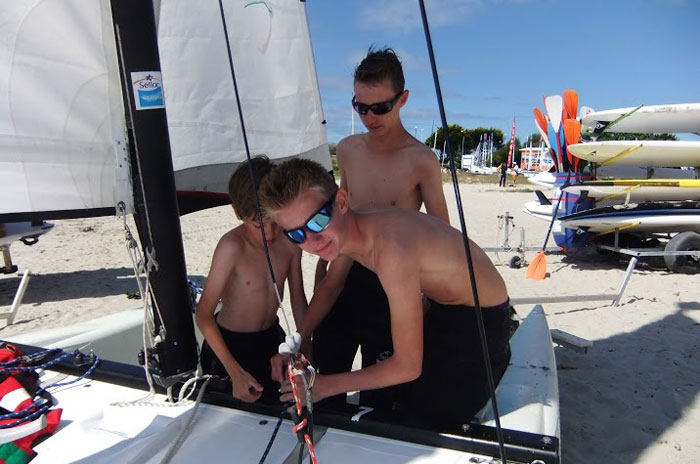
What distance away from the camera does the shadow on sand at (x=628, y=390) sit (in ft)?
9.00

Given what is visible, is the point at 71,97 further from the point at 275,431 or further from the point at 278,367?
the point at 275,431

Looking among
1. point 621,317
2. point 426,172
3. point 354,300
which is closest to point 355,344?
point 354,300

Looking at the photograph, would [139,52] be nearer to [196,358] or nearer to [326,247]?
Answer: [326,247]

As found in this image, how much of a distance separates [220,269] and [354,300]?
0.61 metres

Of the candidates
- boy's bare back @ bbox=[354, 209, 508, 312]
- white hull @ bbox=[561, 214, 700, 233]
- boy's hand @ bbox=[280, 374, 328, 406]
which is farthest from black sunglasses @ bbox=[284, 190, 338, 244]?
white hull @ bbox=[561, 214, 700, 233]

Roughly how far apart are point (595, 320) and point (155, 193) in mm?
4705

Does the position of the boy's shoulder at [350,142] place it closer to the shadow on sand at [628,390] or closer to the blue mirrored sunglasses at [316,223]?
the blue mirrored sunglasses at [316,223]

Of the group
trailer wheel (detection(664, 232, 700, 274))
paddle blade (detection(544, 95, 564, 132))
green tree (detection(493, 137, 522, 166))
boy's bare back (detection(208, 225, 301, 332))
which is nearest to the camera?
boy's bare back (detection(208, 225, 301, 332))

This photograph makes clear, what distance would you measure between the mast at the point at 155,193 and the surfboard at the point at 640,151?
23.5 feet

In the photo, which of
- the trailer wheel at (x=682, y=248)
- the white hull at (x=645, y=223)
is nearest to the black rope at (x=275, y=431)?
the white hull at (x=645, y=223)

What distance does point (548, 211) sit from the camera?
8.73 meters

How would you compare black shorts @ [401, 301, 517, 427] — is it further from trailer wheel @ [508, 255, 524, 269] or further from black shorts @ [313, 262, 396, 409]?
trailer wheel @ [508, 255, 524, 269]

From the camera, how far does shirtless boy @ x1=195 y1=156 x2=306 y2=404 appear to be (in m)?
1.76

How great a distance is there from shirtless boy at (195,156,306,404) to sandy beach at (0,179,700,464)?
6.03ft
